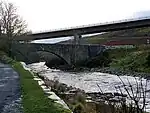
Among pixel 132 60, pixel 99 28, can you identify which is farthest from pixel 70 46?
pixel 132 60

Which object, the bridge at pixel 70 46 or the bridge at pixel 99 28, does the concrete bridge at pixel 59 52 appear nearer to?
the bridge at pixel 70 46

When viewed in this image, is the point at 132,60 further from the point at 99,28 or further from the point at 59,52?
the point at 99,28

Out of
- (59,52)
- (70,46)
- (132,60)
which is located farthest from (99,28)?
(132,60)

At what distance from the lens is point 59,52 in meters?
109

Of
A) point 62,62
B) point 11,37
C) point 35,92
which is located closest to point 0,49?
point 11,37

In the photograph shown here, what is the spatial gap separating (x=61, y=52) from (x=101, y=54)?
1107cm

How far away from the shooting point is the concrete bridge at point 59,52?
99000mm

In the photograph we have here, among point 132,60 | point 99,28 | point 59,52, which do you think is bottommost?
point 132,60

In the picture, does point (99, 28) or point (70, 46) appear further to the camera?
point (99, 28)

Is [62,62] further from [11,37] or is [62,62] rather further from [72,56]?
[11,37]

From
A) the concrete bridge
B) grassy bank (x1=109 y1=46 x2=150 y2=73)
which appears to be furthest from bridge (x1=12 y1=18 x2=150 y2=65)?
grassy bank (x1=109 y1=46 x2=150 y2=73)

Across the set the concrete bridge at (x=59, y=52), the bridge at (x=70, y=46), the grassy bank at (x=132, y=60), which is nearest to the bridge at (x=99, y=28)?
the bridge at (x=70, y=46)

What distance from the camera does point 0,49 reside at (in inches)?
3388

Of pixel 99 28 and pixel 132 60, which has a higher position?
pixel 99 28
